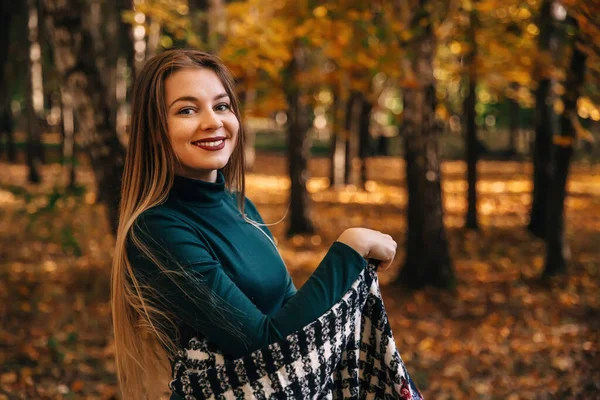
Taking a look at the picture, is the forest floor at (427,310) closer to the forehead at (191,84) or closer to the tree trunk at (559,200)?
the tree trunk at (559,200)

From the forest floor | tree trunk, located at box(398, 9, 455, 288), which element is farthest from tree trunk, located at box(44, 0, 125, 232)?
tree trunk, located at box(398, 9, 455, 288)

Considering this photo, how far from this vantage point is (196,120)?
1854 millimetres

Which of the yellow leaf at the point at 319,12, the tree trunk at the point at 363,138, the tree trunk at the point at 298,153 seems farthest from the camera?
the tree trunk at the point at 363,138

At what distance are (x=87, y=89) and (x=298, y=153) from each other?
7360 millimetres

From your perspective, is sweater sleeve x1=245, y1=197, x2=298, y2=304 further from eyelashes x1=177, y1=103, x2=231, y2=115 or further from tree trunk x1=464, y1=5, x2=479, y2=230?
tree trunk x1=464, y1=5, x2=479, y2=230

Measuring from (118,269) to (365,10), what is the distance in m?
6.99

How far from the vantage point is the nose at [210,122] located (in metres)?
1.85

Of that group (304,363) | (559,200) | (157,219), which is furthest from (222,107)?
(559,200)

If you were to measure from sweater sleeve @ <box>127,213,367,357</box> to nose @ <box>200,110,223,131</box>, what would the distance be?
0.92ft

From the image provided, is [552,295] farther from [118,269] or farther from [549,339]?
[118,269]

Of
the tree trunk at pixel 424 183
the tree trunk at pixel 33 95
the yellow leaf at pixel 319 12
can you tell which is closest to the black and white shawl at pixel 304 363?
the tree trunk at pixel 424 183

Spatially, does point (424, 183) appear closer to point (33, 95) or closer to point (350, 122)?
point (350, 122)

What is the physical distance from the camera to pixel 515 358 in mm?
6508

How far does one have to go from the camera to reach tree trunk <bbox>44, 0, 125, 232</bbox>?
18.4ft
